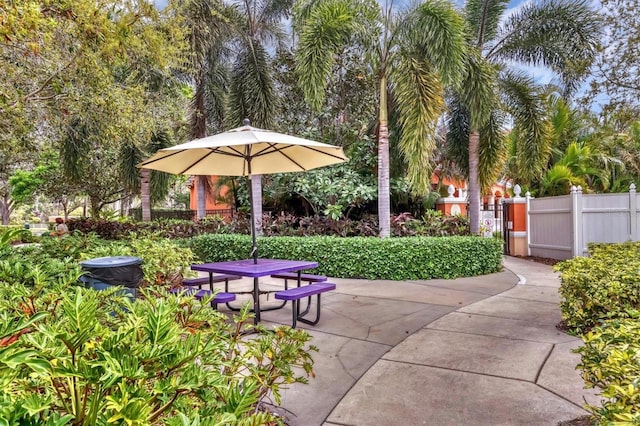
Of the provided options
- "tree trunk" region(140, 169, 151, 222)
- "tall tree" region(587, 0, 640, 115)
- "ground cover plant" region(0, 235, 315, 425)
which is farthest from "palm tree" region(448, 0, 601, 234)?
"tree trunk" region(140, 169, 151, 222)

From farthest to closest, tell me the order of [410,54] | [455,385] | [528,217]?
[528,217] → [410,54] → [455,385]

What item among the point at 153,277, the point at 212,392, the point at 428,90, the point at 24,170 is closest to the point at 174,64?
the point at 153,277

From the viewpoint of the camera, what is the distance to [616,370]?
76.1 inches

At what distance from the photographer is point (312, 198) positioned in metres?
11.5

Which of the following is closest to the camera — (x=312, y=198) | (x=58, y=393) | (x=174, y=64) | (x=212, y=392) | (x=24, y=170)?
(x=58, y=393)

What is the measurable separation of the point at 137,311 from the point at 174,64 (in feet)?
22.9

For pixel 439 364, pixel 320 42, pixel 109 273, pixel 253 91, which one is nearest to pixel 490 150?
pixel 320 42

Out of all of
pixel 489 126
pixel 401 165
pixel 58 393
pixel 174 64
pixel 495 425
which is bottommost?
pixel 495 425

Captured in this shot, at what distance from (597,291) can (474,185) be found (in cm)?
618

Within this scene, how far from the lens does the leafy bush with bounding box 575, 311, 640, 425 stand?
169 centimetres

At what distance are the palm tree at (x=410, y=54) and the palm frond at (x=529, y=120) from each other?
9.73 feet

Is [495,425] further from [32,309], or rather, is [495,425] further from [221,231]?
[221,231]

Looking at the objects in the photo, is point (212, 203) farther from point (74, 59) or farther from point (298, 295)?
point (298, 295)

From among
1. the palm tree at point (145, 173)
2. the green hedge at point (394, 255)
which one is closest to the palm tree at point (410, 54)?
the green hedge at point (394, 255)
